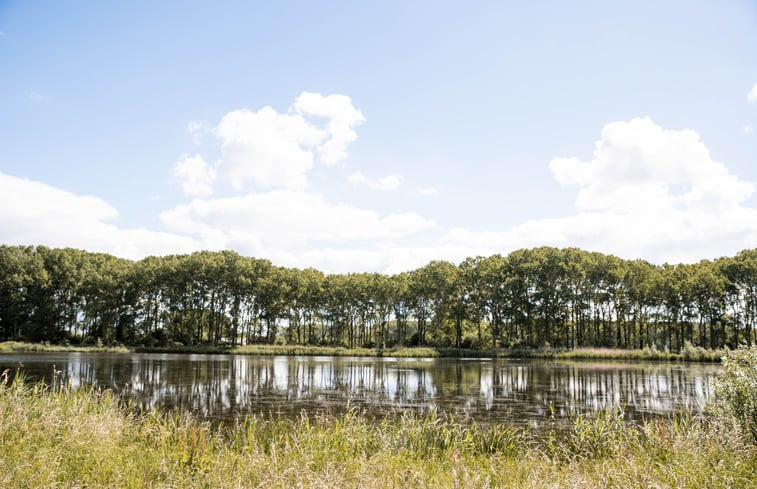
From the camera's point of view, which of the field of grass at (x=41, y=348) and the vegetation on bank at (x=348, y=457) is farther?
the field of grass at (x=41, y=348)

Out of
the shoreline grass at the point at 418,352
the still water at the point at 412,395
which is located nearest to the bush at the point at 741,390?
the still water at the point at 412,395

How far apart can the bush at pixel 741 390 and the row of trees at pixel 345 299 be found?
76.4 meters

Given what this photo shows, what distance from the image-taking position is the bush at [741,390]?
33.3ft

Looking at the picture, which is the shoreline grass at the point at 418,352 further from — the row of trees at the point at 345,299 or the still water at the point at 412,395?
the still water at the point at 412,395

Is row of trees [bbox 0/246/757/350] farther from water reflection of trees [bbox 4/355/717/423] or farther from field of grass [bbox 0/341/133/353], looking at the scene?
water reflection of trees [bbox 4/355/717/423]

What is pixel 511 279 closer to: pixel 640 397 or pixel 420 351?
pixel 420 351

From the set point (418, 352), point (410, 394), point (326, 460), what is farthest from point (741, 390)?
point (418, 352)

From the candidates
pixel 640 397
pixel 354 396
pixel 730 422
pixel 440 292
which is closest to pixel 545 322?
pixel 440 292

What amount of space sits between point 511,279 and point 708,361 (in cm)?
3264

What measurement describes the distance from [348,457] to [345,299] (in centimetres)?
8461

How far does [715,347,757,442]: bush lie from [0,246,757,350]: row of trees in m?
76.4

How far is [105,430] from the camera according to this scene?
32.8ft

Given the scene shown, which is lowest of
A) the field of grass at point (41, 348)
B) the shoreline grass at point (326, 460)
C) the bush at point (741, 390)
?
the field of grass at point (41, 348)

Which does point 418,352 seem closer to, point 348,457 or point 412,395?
point 412,395
